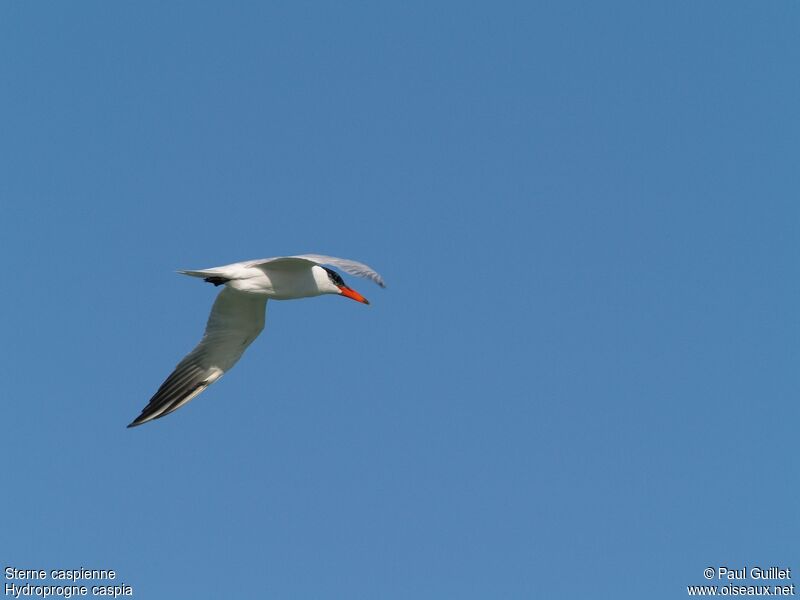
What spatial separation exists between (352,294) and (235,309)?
187cm

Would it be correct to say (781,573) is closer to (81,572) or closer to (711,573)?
(711,573)

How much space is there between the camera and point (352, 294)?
13805mm

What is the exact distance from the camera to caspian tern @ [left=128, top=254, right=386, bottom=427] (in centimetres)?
1334

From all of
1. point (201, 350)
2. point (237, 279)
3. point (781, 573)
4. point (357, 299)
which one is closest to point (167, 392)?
point (201, 350)

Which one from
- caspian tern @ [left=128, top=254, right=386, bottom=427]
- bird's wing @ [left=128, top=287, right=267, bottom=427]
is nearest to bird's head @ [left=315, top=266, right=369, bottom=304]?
caspian tern @ [left=128, top=254, right=386, bottom=427]

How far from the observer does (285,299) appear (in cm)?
1376

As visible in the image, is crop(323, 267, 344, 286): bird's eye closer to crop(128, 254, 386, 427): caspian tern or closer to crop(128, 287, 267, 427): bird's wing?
crop(128, 254, 386, 427): caspian tern

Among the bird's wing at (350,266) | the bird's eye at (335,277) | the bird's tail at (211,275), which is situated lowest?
the bird's wing at (350,266)

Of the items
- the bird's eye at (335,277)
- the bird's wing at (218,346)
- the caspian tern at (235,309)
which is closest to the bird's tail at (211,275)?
the caspian tern at (235,309)

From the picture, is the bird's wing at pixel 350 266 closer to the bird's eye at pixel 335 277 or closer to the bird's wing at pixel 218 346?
the bird's eye at pixel 335 277

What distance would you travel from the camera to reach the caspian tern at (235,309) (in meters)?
13.3

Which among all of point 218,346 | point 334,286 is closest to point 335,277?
point 334,286

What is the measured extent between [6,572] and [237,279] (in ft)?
16.1

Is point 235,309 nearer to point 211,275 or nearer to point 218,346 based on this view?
point 218,346
